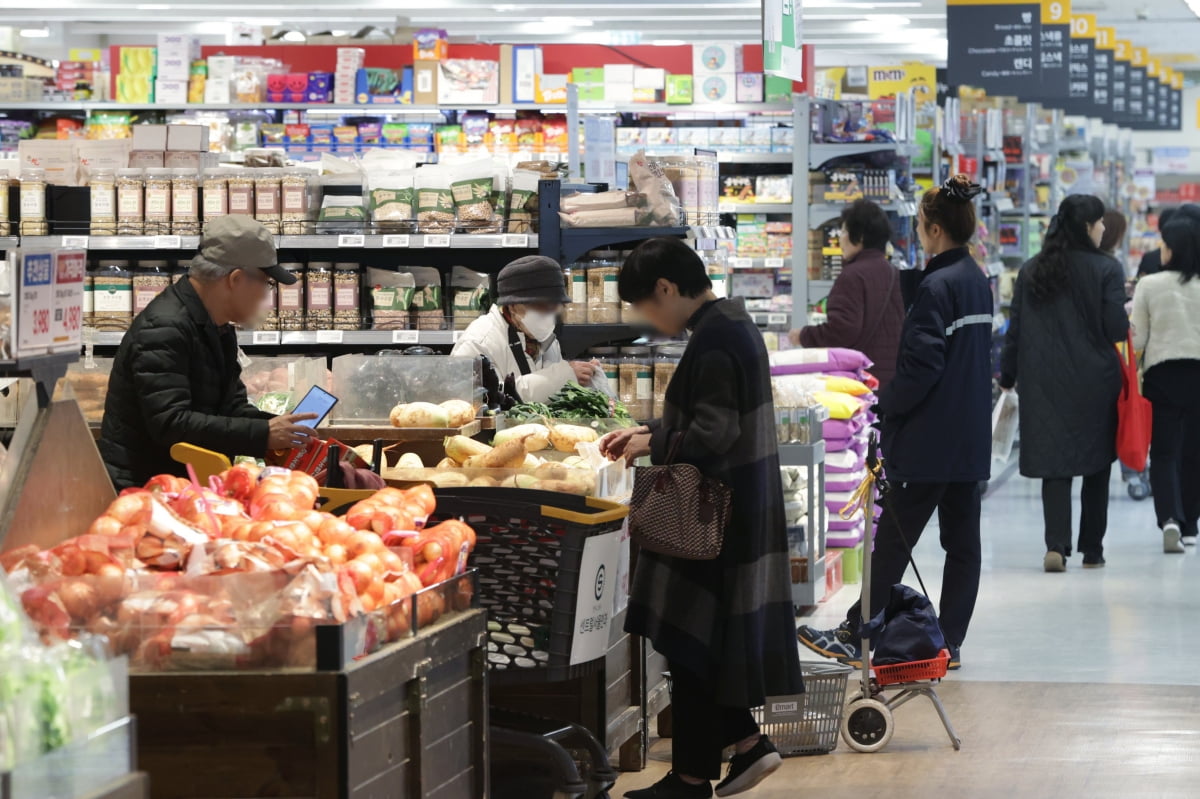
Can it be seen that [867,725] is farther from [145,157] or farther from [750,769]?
[145,157]

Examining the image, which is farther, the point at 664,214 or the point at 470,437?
the point at 664,214

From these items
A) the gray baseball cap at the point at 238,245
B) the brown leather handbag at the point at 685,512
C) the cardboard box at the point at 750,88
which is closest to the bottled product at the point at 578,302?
the gray baseball cap at the point at 238,245

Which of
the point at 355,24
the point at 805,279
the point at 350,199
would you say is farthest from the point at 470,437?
the point at 355,24

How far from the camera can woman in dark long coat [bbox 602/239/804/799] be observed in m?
4.20

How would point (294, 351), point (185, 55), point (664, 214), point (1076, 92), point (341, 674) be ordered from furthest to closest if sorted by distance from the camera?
point (1076, 92), point (185, 55), point (294, 351), point (664, 214), point (341, 674)

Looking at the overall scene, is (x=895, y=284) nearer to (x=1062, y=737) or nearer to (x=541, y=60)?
(x=1062, y=737)

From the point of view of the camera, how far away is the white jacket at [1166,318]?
9.25 metres

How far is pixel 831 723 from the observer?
514 cm

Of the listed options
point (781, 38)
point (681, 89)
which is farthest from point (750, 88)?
point (781, 38)

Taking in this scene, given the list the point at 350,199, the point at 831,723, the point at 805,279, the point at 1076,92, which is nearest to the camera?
the point at 831,723

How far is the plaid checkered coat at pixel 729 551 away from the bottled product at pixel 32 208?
387 cm

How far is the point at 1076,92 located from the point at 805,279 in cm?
812

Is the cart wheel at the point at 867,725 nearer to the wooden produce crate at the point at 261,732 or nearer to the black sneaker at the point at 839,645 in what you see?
the black sneaker at the point at 839,645

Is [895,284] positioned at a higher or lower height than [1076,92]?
lower
